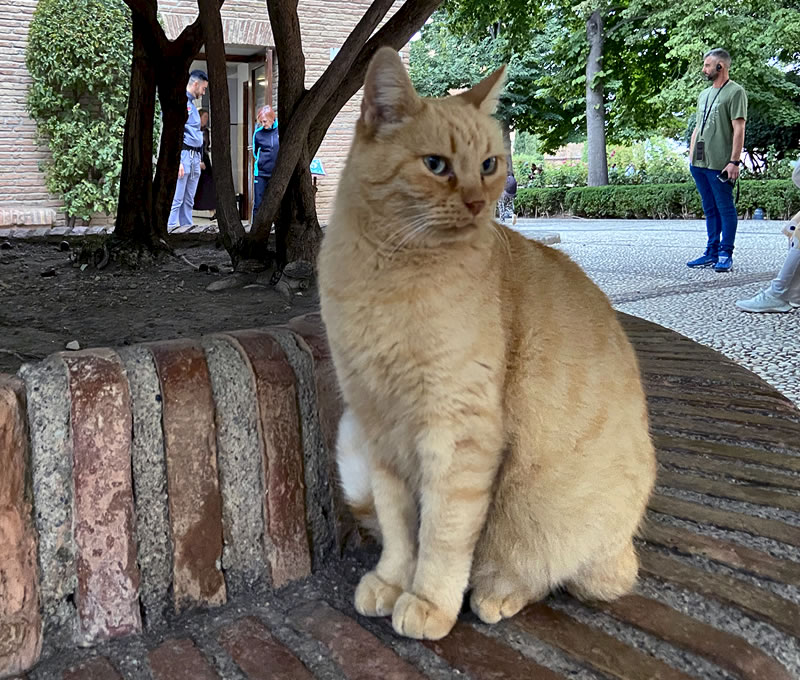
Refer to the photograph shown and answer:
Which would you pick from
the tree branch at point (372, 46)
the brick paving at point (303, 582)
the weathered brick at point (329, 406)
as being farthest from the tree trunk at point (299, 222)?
the weathered brick at point (329, 406)

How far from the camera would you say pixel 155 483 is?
1.22 metres

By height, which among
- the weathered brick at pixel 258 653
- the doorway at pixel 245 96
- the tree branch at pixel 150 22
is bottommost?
the weathered brick at pixel 258 653

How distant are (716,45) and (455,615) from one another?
698 inches

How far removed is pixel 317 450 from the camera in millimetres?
1412

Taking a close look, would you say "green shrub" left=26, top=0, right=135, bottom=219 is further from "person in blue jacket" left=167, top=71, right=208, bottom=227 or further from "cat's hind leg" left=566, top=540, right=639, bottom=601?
"cat's hind leg" left=566, top=540, right=639, bottom=601

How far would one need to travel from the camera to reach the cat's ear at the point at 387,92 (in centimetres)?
121

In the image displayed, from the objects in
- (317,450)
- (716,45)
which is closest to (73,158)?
(317,450)

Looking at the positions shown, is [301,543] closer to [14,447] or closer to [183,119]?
[14,447]

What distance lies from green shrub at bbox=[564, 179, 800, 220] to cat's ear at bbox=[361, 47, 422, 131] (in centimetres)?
1379

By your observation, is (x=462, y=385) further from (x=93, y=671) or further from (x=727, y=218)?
(x=727, y=218)

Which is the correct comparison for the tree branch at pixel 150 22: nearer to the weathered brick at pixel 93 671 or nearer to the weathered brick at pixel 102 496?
the weathered brick at pixel 102 496

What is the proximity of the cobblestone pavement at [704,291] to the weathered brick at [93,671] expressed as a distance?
78.3 inches

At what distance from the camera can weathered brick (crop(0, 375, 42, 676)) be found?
1.07 m

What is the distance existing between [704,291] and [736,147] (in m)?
1.65
